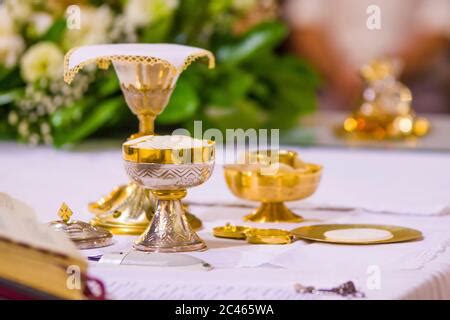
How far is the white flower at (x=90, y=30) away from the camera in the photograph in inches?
76.3

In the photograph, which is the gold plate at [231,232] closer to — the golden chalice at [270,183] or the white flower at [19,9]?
the golden chalice at [270,183]

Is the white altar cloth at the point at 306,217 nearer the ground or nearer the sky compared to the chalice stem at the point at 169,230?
nearer the ground

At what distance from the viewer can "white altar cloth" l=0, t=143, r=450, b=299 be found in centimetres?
97

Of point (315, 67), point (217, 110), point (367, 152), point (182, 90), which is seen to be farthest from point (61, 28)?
point (315, 67)

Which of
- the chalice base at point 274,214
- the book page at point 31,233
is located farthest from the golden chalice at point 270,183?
the book page at point 31,233

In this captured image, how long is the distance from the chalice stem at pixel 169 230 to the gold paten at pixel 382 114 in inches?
44.0

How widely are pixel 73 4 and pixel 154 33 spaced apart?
7.1 inches

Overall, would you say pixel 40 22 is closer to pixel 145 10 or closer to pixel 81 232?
pixel 145 10

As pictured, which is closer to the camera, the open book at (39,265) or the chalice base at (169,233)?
the open book at (39,265)

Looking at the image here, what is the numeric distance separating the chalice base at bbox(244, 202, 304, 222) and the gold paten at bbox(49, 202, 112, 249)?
0.73 feet

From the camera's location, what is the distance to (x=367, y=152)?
6.56 feet

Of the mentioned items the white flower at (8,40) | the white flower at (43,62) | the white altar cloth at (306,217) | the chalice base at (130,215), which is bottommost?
the white altar cloth at (306,217)

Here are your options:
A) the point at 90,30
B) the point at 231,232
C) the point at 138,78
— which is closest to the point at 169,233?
the point at 231,232

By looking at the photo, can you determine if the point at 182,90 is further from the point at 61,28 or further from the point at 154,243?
the point at 154,243
